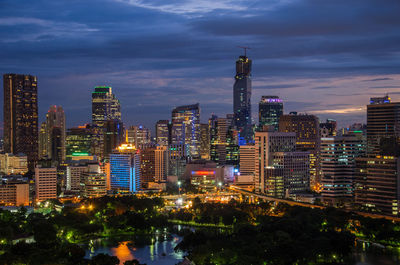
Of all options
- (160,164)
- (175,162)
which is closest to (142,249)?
(160,164)

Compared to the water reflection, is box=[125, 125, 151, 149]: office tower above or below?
above

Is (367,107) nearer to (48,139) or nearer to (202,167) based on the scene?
(202,167)

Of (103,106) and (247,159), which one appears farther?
(103,106)

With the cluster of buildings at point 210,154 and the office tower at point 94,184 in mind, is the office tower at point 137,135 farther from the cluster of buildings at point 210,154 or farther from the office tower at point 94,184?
the office tower at point 94,184

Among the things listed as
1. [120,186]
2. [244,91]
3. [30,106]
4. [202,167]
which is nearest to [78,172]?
[120,186]

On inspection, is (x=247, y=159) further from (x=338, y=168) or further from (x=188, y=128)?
(x=188, y=128)

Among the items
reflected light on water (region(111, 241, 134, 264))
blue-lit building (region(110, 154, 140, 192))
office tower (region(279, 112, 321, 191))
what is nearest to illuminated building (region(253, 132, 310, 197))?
office tower (region(279, 112, 321, 191))

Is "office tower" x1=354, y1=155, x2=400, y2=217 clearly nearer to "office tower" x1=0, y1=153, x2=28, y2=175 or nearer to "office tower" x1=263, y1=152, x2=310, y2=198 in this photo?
"office tower" x1=263, y1=152, x2=310, y2=198
